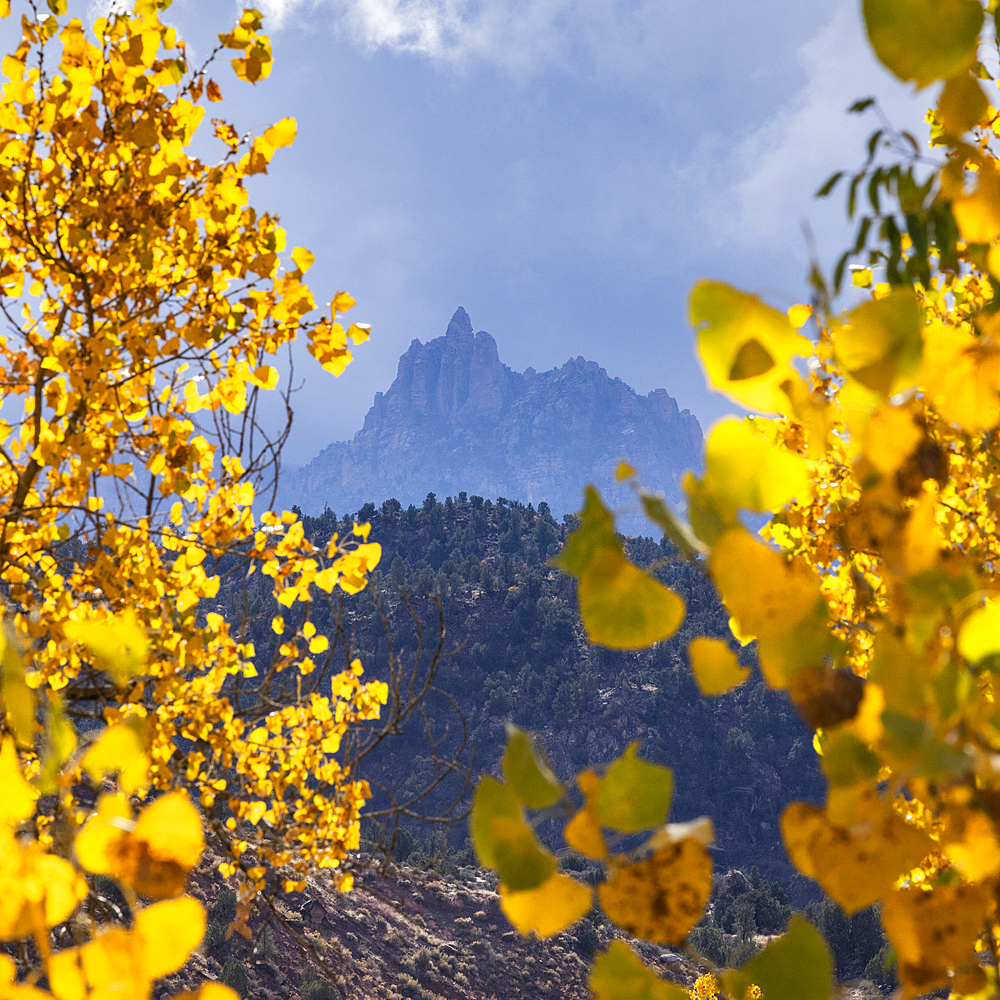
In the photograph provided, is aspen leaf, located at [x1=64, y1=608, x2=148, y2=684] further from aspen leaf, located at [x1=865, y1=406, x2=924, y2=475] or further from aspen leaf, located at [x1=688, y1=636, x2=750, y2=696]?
aspen leaf, located at [x1=865, y1=406, x2=924, y2=475]

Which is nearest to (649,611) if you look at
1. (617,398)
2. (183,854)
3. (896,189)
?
(183,854)

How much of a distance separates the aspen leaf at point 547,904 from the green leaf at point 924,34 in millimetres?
477

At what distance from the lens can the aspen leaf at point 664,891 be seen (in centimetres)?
38

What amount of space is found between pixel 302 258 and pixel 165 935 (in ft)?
6.40

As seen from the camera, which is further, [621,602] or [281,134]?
[281,134]

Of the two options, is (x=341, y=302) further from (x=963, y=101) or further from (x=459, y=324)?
(x=459, y=324)

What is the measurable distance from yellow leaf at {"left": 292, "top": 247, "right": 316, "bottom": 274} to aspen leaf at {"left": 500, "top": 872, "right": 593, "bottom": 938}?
76.6 inches

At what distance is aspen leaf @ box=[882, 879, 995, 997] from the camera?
0.34 meters

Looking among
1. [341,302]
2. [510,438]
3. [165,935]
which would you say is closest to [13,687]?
[165,935]

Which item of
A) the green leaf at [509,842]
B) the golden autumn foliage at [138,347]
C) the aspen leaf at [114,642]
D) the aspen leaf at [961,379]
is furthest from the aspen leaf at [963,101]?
the golden autumn foliage at [138,347]

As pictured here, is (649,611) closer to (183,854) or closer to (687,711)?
(183,854)

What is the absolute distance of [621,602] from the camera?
416 mm

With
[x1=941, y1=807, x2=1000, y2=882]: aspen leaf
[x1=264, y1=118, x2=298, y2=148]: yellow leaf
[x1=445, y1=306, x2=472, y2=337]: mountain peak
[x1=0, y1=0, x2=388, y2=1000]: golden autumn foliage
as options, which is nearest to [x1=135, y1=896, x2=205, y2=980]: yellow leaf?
[x1=941, y1=807, x2=1000, y2=882]: aspen leaf

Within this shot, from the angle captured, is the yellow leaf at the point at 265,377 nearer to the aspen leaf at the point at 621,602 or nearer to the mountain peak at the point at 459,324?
the aspen leaf at the point at 621,602
